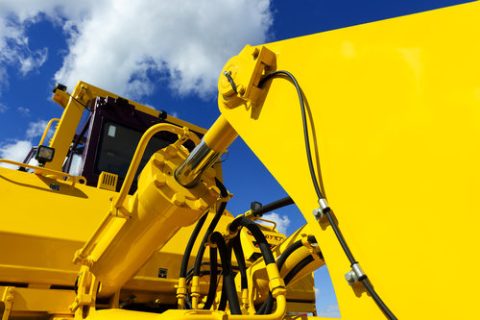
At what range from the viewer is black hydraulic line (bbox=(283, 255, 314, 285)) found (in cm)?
257

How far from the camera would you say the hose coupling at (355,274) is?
1111 mm

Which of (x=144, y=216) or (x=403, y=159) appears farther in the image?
(x=144, y=216)

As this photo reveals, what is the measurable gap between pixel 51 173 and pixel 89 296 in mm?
1243

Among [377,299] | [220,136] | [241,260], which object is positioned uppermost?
[220,136]

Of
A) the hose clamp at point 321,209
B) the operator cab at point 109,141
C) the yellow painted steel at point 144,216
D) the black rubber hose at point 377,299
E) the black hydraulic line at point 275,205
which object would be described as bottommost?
the black rubber hose at point 377,299

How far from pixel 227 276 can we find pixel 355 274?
1.16 meters

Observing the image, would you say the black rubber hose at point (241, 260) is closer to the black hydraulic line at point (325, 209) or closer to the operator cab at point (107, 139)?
the black hydraulic line at point (325, 209)

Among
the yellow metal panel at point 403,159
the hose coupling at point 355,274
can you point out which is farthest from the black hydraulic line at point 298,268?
the hose coupling at point 355,274

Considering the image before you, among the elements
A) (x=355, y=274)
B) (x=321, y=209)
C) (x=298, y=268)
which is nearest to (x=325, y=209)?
(x=321, y=209)

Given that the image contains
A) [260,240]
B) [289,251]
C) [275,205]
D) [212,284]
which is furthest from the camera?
[275,205]

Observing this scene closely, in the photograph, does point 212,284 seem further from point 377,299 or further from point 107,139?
point 107,139

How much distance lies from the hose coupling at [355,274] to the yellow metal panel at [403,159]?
0.09 feet

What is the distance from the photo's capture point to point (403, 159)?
3.71 feet

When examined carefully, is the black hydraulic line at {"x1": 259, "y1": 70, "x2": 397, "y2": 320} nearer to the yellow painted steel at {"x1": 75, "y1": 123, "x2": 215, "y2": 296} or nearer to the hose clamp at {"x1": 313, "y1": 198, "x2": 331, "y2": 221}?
the hose clamp at {"x1": 313, "y1": 198, "x2": 331, "y2": 221}
